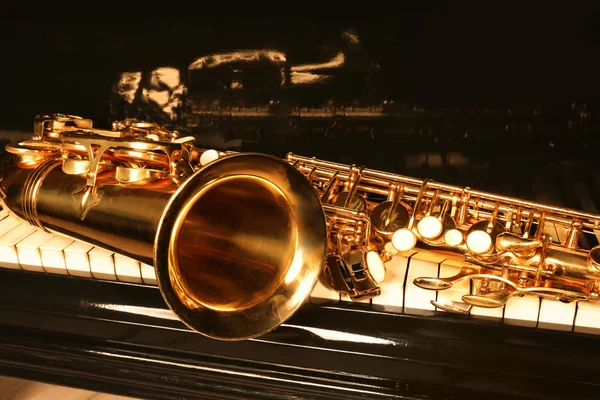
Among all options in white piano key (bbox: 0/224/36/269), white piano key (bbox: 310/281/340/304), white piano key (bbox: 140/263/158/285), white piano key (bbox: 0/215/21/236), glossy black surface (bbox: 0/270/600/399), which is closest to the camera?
glossy black surface (bbox: 0/270/600/399)

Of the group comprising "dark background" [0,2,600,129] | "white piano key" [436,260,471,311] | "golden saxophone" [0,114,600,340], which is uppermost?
"dark background" [0,2,600,129]

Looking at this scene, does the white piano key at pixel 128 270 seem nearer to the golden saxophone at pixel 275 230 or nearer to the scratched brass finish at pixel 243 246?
the golden saxophone at pixel 275 230

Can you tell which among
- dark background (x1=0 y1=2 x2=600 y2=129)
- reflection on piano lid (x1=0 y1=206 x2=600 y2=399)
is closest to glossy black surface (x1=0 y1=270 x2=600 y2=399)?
reflection on piano lid (x1=0 y1=206 x2=600 y2=399)

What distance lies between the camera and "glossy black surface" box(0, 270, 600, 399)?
104 cm

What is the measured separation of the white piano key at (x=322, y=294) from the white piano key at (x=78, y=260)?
0.61 metres

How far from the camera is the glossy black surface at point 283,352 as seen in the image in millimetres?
Answer: 1035

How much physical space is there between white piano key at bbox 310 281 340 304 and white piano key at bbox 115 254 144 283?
0.45 metres

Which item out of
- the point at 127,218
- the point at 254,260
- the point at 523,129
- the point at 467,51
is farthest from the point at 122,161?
the point at 523,129

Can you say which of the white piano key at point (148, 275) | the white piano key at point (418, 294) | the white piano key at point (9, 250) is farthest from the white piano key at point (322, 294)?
the white piano key at point (9, 250)

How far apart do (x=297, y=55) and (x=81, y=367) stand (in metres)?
1.04

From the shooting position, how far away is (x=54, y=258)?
1351mm

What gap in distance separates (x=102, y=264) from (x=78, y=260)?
71 millimetres

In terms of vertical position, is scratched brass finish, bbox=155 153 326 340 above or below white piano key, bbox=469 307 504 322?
above

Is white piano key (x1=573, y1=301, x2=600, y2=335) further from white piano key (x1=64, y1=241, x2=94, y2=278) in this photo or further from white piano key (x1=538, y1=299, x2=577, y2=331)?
white piano key (x1=64, y1=241, x2=94, y2=278)
